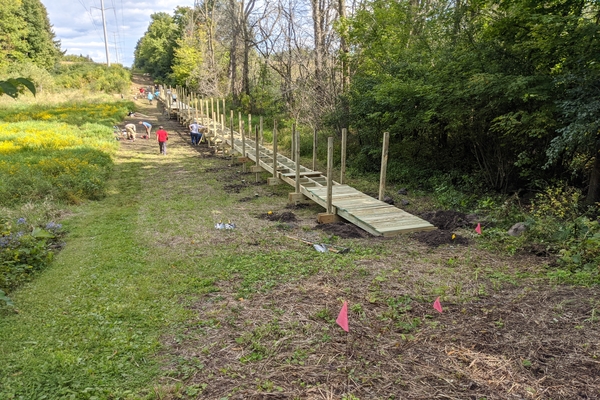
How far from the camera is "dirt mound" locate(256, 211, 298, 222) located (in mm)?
8523

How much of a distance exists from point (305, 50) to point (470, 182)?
1311 cm

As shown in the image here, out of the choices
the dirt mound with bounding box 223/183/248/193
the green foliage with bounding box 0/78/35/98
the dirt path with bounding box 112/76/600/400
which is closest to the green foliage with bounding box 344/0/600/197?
the dirt path with bounding box 112/76/600/400

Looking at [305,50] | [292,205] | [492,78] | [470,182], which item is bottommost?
[292,205]

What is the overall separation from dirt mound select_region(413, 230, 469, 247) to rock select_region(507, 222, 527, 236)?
670mm

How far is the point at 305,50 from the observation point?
19906mm

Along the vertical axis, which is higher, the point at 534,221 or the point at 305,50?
the point at 305,50

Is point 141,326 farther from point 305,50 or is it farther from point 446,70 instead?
point 305,50

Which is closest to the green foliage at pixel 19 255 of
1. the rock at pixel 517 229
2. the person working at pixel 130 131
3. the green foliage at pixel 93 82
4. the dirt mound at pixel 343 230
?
the dirt mound at pixel 343 230

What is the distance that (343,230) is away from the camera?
24.8 ft

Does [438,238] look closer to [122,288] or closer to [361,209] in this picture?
[361,209]

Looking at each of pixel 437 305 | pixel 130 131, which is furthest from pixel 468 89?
pixel 130 131

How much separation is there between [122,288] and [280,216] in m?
4.12

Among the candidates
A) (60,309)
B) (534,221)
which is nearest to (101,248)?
(60,309)

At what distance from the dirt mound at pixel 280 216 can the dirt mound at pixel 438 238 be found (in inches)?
109
